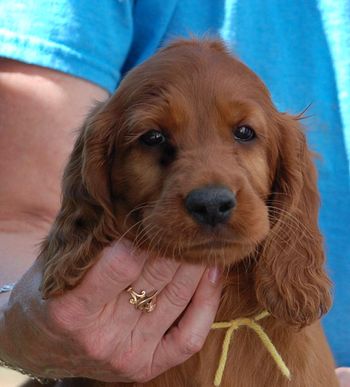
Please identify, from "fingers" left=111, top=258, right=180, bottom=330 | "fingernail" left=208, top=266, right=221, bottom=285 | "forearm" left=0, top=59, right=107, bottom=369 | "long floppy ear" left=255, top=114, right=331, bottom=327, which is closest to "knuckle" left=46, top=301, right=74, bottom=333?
"fingers" left=111, top=258, right=180, bottom=330

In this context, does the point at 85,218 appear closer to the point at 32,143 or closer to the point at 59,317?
the point at 59,317

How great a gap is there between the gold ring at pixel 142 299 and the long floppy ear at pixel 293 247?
1.01 ft

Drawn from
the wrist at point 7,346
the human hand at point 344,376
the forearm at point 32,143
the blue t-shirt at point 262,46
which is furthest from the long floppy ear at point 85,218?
the human hand at point 344,376

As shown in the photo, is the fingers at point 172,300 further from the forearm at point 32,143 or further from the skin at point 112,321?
the forearm at point 32,143

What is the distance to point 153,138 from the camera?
199cm

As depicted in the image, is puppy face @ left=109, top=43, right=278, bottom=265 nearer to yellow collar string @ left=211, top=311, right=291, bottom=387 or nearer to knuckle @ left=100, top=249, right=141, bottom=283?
knuckle @ left=100, top=249, right=141, bottom=283

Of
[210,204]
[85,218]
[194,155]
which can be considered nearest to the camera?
[210,204]

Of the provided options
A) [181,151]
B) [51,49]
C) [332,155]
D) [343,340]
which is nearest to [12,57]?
[51,49]

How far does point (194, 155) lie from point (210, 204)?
0.65 feet

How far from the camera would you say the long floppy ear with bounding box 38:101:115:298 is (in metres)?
2.02

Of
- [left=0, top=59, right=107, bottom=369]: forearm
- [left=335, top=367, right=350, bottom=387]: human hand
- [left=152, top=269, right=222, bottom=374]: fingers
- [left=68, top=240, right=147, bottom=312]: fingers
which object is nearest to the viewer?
[left=68, top=240, right=147, bottom=312]: fingers

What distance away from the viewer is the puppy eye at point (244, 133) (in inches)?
79.1

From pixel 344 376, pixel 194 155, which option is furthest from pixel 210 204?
pixel 344 376

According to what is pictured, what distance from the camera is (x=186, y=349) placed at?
208 cm
